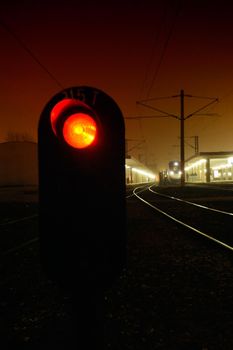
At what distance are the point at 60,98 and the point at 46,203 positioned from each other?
0.37 meters

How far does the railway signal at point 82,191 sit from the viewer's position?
1084 millimetres

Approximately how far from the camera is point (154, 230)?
7.62m

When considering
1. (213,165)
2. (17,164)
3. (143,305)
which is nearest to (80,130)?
(143,305)

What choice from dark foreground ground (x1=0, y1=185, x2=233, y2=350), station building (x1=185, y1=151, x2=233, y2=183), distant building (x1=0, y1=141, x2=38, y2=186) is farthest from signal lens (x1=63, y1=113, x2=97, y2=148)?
distant building (x1=0, y1=141, x2=38, y2=186)

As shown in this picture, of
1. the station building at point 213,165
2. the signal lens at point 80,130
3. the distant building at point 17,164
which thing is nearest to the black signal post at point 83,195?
the signal lens at point 80,130

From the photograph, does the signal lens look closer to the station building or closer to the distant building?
the station building

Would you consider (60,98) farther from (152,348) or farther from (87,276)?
(152,348)

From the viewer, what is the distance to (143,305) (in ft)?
9.55

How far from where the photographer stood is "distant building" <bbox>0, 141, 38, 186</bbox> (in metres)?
51.8

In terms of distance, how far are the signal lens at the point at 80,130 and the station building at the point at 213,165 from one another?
5115 cm

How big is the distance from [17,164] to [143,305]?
51.8 meters

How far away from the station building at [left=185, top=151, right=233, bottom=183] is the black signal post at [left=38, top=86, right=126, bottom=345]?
51172mm

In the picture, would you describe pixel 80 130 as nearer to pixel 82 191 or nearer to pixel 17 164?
pixel 82 191

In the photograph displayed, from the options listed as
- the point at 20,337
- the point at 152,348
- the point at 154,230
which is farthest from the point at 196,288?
the point at 154,230
